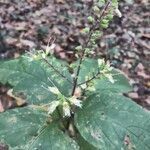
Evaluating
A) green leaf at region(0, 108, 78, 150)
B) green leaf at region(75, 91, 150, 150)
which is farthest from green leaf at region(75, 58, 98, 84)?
green leaf at region(0, 108, 78, 150)

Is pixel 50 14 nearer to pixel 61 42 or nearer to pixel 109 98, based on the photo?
pixel 61 42

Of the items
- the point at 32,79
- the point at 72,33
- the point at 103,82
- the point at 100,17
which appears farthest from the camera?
the point at 72,33

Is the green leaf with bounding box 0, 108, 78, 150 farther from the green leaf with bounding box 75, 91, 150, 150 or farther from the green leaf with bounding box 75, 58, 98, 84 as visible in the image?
the green leaf with bounding box 75, 58, 98, 84

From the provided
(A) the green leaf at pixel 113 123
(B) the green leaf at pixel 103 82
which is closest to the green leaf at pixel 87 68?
(B) the green leaf at pixel 103 82

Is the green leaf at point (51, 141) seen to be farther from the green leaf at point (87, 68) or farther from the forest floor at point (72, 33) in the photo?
the forest floor at point (72, 33)

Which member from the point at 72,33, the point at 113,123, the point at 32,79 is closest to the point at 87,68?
the point at 32,79

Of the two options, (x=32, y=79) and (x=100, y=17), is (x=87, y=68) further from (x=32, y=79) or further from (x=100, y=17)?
(x=100, y=17)
